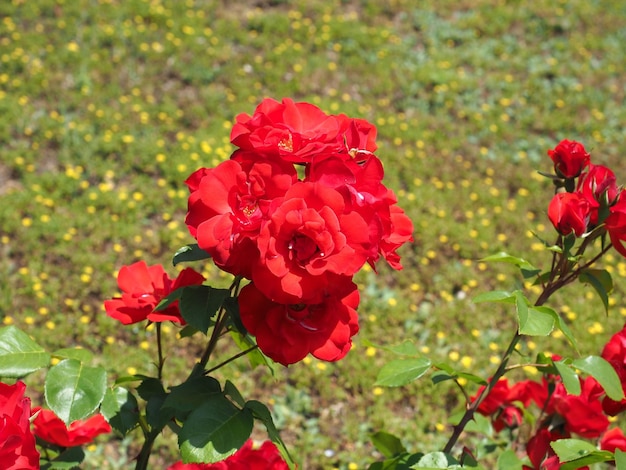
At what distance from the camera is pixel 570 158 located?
1.48 m

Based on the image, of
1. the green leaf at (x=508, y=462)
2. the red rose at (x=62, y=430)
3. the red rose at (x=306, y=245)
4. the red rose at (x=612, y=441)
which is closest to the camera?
the red rose at (x=306, y=245)

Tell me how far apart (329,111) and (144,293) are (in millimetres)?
3858

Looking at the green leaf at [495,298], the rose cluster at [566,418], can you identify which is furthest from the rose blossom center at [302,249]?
the rose cluster at [566,418]

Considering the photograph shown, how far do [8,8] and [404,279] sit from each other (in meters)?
3.91

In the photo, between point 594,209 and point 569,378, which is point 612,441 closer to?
point 569,378

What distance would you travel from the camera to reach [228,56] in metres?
5.54

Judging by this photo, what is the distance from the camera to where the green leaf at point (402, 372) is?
1444 mm

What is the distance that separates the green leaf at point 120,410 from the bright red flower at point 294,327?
424 mm

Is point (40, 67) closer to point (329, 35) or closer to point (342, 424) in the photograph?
point (329, 35)

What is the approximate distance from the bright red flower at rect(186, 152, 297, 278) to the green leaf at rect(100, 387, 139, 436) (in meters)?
0.48

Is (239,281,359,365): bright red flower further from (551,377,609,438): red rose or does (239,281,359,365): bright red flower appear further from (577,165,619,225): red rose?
(551,377,609,438): red rose

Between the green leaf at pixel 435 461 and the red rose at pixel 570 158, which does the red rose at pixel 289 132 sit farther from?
the green leaf at pixel 435 461

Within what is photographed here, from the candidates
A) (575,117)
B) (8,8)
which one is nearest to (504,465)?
(575,117)

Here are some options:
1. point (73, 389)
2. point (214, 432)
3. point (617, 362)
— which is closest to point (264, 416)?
point (214, 432)
